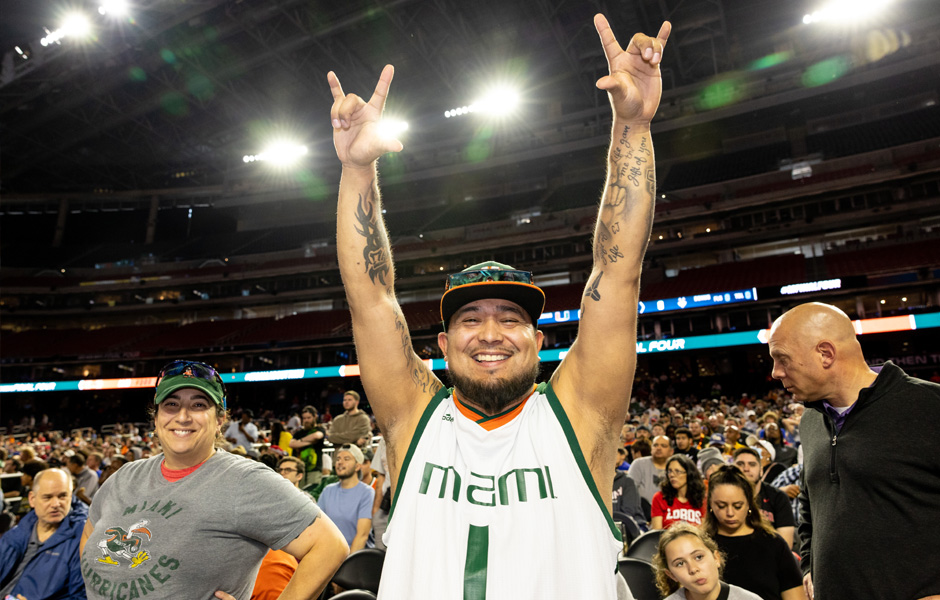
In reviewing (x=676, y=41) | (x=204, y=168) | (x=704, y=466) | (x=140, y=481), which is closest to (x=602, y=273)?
(x=140, y=481)

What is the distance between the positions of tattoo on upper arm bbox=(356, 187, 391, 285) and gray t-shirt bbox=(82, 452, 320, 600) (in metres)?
0.92

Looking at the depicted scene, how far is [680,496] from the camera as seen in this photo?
5445mm

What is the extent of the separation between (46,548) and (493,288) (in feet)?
11.8

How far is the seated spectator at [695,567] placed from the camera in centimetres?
321

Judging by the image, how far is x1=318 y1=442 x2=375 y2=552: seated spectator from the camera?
17.5 feet

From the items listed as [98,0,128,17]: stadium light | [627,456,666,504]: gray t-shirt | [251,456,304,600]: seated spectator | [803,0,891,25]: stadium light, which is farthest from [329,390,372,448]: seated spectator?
[803,0,891,25]: stadium light

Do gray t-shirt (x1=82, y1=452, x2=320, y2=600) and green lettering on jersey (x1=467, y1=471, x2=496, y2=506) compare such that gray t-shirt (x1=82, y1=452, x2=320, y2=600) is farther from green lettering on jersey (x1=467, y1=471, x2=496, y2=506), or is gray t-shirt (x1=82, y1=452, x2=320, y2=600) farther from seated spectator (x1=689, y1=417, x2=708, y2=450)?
seated spectator (x1=689, y1=417, x2=708, y2=450)

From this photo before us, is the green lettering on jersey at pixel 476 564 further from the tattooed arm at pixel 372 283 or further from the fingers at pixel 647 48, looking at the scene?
the fingers at pixel 647 48

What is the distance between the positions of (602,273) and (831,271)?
79.9ft

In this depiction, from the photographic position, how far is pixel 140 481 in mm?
2234

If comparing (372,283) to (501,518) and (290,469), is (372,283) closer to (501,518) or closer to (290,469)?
(501,518)

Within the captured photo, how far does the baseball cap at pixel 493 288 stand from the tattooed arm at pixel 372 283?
0.69ft

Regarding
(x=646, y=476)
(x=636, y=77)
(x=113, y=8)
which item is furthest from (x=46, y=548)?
(x=113, y=8)

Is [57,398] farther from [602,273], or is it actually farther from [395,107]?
[602,273]
